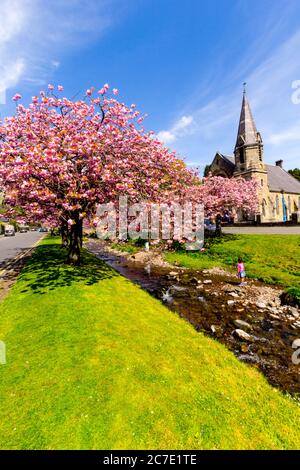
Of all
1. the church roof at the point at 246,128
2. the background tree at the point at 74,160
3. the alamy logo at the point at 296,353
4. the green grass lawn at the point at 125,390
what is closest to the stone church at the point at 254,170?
the church roof at the point at 246,128

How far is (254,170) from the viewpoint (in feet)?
186

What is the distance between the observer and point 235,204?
37.5 meters

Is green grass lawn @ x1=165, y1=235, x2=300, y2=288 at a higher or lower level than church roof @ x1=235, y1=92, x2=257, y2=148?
lower

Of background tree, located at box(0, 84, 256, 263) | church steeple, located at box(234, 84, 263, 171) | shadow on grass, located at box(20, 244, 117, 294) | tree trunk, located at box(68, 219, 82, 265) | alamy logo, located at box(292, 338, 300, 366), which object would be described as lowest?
alamy logo, located at box(292, 338, 300, 366)

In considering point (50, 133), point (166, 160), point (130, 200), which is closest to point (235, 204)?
point (166, 160)

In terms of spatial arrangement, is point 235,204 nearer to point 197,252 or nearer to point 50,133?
point 197,252

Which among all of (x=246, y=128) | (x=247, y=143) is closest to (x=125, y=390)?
(x=247, y=143)

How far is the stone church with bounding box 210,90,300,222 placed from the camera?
57.6 meters

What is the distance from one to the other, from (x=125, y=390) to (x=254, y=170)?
58.9 meters

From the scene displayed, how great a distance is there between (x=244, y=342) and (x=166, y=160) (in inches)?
482

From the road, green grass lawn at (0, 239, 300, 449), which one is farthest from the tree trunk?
green grass lawn at (0, 239, 300, 449)

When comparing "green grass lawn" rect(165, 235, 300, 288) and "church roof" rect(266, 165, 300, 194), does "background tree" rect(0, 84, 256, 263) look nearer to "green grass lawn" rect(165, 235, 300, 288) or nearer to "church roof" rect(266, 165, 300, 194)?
"green grass lawn" rect(165, 235, 300, 288)

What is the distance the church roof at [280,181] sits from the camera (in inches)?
2548

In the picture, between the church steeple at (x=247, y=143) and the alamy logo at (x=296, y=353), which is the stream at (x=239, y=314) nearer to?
the alamy logo at (x=296, y=353)
